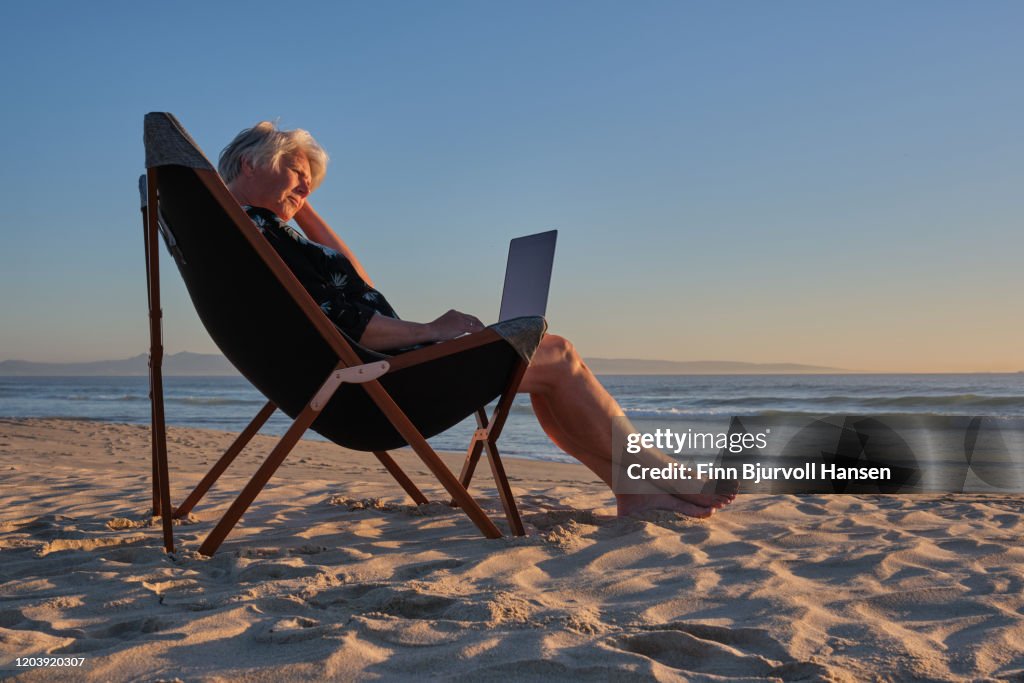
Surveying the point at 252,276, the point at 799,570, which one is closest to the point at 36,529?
the point at 252,276

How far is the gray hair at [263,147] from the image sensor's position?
2.59 metres

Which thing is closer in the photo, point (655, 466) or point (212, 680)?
point (212, 680)

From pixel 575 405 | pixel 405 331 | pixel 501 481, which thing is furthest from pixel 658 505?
pixel 405 331

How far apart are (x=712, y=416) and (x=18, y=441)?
13.3 metres

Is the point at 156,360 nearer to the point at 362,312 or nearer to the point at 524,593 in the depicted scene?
the point at 362,312

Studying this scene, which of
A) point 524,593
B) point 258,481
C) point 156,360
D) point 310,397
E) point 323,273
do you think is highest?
point 323,273

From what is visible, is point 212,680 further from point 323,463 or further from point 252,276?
point 323,463

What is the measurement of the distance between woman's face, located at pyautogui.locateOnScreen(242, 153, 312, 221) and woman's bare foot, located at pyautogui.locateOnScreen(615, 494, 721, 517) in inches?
62.0

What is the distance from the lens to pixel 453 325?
2.59 m

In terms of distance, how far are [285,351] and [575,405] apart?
102 cm

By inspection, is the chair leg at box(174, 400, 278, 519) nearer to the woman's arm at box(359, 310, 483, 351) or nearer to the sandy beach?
the sandy beach

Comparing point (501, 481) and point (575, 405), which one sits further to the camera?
point (575, 405)

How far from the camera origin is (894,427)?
42.4 ft

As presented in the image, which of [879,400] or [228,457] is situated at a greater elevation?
[228,457]
